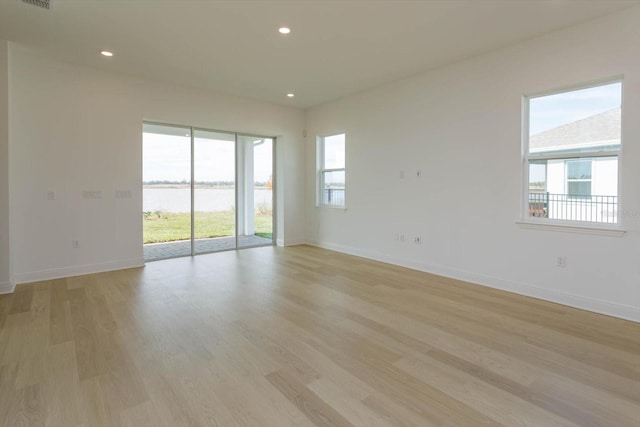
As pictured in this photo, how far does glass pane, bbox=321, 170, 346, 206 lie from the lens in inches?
254

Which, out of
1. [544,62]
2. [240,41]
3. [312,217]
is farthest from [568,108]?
[312,217]

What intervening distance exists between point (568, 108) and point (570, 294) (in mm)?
2039

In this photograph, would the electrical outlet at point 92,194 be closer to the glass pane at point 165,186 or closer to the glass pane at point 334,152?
the glass pane at point 165,186

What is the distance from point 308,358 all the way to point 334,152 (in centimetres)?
488

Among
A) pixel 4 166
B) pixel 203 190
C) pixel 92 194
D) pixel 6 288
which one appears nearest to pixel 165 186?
pixel 203 190

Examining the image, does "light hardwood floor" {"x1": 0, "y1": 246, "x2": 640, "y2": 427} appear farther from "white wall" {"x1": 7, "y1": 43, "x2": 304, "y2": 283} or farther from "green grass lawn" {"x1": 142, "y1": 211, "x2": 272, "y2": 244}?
"green grass lawn" {"x1": 142, "y1": 211, "x2": 272, "y2": 244}

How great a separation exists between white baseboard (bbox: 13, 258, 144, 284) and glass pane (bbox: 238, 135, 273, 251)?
2.12 metres

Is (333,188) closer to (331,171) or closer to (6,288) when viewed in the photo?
(331,171)

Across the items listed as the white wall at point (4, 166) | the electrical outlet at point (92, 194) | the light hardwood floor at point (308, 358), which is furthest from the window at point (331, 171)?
the white wall at point (4, 166)

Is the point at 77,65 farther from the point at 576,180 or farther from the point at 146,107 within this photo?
Result: the point at 576,180

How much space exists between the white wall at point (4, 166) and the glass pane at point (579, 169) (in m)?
6.43

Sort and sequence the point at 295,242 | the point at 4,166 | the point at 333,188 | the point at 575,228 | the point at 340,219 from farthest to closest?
the point at 295,242, the point at 333,188, the point at 340,219, the point at 4,166, the point at 575,228

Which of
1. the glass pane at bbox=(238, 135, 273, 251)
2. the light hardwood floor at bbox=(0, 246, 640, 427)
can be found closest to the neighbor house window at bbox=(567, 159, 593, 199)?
the light hardwood floor at bbox=(0, 246, 640, 427)

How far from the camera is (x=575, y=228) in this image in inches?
137
